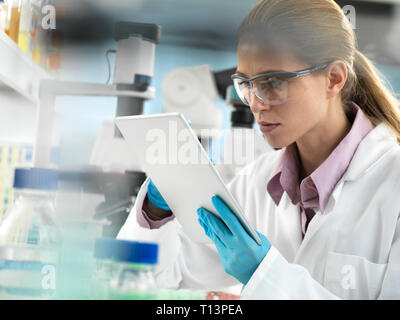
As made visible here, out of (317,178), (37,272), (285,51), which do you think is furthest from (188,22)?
(37,272)

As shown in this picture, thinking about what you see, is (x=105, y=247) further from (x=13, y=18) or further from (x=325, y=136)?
(x=325, y=136)

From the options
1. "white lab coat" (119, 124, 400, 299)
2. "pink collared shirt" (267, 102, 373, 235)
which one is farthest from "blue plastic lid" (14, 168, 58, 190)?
"pink collared shirt" (267, 102, 373, 235)

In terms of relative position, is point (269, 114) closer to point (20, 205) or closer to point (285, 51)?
point (285, 51)

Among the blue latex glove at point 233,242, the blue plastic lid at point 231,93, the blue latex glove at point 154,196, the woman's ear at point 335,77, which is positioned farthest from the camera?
the blue plastic lid at point 231,93

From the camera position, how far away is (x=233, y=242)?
94cm

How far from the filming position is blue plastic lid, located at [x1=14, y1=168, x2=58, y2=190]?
0.82 m

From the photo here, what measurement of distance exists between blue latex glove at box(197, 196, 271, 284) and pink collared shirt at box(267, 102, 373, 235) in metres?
0.23

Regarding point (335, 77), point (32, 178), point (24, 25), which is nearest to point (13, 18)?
point (24, 25)

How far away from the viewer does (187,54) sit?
107 centimetres

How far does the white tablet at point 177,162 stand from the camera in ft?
2.61

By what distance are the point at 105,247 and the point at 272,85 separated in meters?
0.47

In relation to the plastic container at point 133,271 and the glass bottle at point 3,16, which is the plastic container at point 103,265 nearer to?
the plastic container at point 133,271

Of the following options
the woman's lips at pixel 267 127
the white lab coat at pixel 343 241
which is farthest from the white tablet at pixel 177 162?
the woman's lips at pixel 267 127

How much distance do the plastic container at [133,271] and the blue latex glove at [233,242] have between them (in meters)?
0.18
